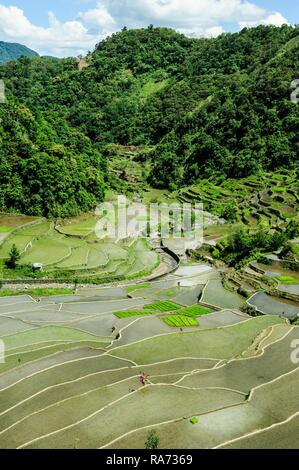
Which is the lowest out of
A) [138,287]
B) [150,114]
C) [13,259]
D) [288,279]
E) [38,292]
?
[138,287]

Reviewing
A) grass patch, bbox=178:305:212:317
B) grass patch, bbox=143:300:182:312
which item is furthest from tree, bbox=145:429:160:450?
grass patch, bbox=143:300:182:312

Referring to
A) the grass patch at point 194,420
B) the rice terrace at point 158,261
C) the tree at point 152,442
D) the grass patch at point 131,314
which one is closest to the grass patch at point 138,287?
the rice terrace at point 158,261

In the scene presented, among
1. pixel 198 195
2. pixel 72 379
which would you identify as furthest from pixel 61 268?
pixel 198 195

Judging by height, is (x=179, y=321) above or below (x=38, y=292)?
above

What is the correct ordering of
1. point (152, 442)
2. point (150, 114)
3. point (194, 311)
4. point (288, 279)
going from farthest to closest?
point (150, 114) → point (288, 279) → point (194, 311) → point (152, 442)

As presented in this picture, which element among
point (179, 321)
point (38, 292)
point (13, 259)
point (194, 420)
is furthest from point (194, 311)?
point (13, 259)

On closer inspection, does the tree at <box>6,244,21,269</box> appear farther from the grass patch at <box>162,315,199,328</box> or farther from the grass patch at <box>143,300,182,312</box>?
the grass patch at <box>162,315,199,328</box>

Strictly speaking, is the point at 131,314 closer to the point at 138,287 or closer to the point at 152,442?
the point at 138,287
